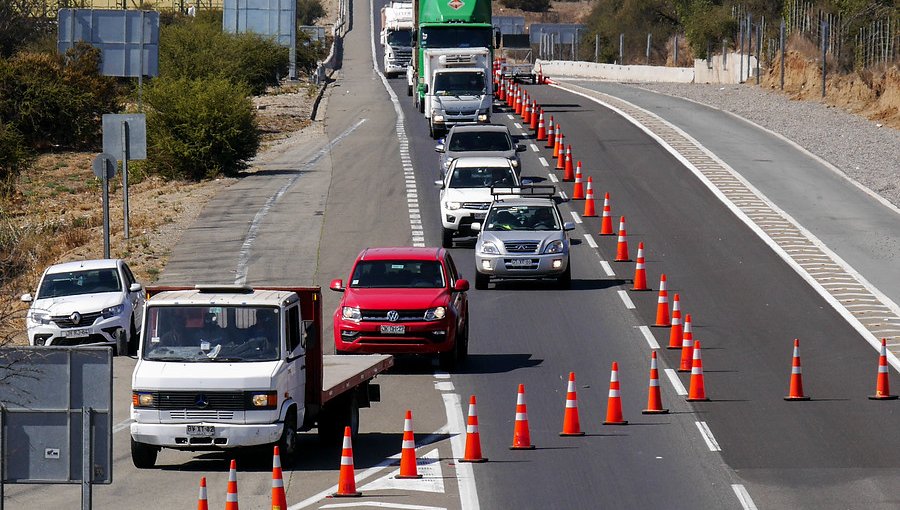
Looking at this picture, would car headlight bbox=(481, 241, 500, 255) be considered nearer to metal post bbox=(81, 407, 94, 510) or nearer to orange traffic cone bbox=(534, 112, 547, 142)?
metal post bbox=(81, 407, 94, 510)

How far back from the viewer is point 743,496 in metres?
14.8

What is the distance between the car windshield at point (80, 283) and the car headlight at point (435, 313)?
265 inches

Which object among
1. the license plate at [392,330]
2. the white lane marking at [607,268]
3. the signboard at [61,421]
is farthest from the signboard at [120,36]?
the signboard at [61,421]

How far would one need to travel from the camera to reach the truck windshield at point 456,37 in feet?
167

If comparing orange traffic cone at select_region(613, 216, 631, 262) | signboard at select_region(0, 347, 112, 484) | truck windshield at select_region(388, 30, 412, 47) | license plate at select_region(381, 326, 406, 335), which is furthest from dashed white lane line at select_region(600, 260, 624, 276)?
truck windshield at select_region(388, 30, 412, 47)

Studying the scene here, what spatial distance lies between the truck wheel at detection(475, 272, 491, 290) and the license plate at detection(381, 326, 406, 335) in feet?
21.7

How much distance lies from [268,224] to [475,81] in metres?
15.6

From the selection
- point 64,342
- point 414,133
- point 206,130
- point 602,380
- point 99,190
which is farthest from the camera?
point 414,133

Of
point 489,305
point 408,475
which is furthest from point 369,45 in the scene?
point 408,475

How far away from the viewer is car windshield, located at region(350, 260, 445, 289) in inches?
891

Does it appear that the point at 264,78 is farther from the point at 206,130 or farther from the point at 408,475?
the point at 408,475

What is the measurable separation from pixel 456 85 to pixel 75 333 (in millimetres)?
26184

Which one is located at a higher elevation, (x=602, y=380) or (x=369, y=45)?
(x=369, y=45)

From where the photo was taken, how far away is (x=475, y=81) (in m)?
49.6
